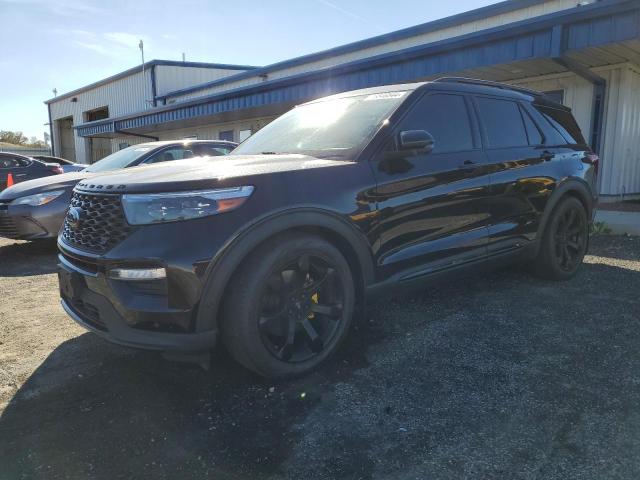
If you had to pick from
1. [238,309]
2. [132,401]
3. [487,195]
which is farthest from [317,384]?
[487,195]

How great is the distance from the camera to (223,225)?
2490mm

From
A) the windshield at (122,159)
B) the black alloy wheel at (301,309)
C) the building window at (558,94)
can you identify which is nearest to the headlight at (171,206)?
the black alloy wheel at (301,309)

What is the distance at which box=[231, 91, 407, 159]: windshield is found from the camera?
10.7 feet

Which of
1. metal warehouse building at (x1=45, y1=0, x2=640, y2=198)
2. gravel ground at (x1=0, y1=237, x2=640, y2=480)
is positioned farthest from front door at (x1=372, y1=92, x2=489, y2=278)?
metal warehouse building at (x1=45, y1=0, x2=640, y2=198)

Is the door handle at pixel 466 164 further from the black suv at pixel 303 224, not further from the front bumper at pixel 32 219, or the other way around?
the front bumper at pixel 32 219

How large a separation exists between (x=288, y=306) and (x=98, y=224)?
115 centimetres

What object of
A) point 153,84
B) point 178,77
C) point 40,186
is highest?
point 178,77

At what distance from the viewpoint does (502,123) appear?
13.9 ft

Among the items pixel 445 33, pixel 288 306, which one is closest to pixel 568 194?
pixel 288 306

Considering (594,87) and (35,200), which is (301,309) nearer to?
(35,200)

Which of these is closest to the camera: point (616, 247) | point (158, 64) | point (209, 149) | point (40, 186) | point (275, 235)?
point (275, 235)

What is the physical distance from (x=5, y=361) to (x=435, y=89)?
3630 millimetres

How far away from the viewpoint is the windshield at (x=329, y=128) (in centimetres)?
327

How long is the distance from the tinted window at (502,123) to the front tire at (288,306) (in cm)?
201
